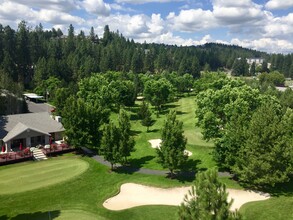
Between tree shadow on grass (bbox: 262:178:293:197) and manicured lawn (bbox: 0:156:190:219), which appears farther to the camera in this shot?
tree shadow on grass (bbox: 262:178:293:197)

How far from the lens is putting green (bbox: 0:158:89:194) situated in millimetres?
34906

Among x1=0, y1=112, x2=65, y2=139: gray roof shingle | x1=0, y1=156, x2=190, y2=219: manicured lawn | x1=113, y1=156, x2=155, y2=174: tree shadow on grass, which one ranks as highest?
x1=0, y1=112, x2=65, y2=139: gray roof shingle

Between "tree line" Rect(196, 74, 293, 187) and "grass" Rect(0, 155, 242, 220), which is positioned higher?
"tree line" Rect(196, 74, 293, 187)

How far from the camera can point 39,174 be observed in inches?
1518

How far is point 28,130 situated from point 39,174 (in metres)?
11.6

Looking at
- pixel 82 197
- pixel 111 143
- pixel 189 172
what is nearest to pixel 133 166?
pixel 111 143

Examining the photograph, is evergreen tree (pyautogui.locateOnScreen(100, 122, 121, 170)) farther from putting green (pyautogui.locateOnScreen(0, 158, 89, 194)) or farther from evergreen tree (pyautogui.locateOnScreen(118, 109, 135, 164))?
putting green (pyautogui.locateOnScreen(0, 158, 89, 194))

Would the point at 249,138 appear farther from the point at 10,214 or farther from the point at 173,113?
the point at 10,214

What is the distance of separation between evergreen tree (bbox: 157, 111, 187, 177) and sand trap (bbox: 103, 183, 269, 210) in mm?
3257

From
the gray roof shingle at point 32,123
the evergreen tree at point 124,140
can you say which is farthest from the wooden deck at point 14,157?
the evergreen tree at point 124,140

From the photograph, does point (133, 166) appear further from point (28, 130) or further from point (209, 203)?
point (209, 203)

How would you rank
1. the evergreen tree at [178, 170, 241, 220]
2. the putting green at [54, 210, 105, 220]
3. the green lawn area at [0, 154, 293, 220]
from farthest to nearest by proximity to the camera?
the green lawn area at [0, 154, 293, 220]
the putting green at [54, 210, 105, 220]
the evergreen tree at [178, 170, 241, 220]

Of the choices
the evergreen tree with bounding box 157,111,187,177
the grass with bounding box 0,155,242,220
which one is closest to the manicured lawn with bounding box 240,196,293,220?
the grass with bounding box 0,155,242,220

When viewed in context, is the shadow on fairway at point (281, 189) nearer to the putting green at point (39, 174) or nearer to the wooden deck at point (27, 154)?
the putting green at point (39, 174)
